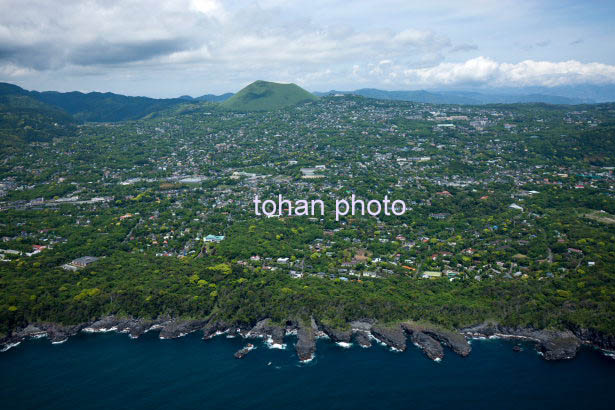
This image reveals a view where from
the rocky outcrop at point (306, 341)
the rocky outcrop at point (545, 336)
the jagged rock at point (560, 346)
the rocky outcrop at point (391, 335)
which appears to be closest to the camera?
the jagged rock at point (560, 346)

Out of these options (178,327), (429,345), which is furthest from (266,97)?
(429,345)

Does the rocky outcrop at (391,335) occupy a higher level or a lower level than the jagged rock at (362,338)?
higher

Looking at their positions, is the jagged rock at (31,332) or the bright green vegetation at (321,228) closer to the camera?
the jagged rock at (31,332)

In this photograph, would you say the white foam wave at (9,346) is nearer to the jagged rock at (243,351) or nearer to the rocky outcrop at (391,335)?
the jagged rock at (243,351)

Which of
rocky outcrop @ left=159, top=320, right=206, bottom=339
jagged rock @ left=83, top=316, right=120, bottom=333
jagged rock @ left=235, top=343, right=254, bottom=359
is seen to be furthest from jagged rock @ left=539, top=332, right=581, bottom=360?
jagged rock @ left=83, top=316, right=120, bottom=333

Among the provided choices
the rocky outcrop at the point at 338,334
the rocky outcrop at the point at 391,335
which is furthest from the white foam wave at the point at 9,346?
the rocky outcrop at the point at 391,335

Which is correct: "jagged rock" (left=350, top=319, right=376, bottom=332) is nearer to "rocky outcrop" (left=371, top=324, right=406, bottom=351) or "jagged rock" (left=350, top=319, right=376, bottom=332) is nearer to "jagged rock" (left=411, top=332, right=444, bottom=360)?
"rocky outcrop" (left=371, top=324, right=406, bottom=351)

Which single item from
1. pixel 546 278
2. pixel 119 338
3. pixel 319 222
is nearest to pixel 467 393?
pixel 546 278

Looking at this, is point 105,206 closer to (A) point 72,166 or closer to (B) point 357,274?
(A) point 72,166
